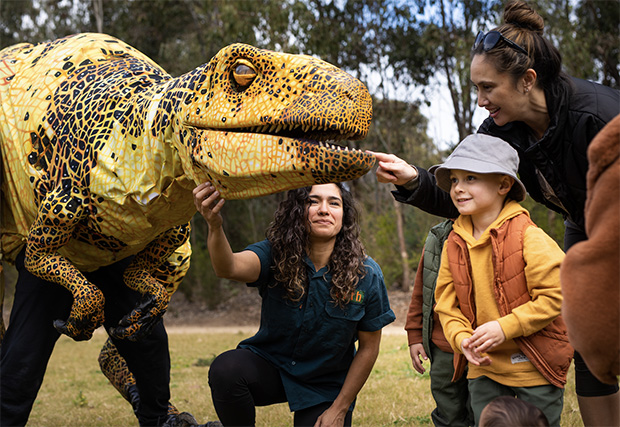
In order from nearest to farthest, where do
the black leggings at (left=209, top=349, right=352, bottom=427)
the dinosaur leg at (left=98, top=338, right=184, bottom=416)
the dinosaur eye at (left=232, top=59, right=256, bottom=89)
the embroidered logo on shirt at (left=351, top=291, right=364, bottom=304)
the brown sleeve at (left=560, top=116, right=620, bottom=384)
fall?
the brown sleeve at (left=560, top=116, right=620, bottom=384), the dinosaur eye at (left=232, top=59, right=256, bottom=89), the black leggings at (left=209, top=349, right=352, bottom=427), the embroidered logo on shirt at (left=351, top=291, right=364, bottom=304), the dinosaur leg at (left=98, top=338, right=184, bottom=416)

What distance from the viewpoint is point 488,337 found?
257 cm

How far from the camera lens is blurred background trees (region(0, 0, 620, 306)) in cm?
1133

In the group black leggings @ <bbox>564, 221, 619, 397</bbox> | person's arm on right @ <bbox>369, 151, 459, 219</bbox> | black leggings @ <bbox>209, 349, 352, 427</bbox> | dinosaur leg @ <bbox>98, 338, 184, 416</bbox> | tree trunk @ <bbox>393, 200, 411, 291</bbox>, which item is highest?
person's arm on right @ <bbox>369, 151, 459, 219</bbox>

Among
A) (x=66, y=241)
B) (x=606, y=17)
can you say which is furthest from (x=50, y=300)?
(x=606, y=17)

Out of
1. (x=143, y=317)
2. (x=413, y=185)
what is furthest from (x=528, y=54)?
(x=143, y=317)

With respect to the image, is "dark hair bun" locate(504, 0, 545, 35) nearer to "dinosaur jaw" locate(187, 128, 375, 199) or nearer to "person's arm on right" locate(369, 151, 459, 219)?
"person's arm on right" locate(369, 151, 459, 219)

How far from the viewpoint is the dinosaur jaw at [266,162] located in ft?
7.38

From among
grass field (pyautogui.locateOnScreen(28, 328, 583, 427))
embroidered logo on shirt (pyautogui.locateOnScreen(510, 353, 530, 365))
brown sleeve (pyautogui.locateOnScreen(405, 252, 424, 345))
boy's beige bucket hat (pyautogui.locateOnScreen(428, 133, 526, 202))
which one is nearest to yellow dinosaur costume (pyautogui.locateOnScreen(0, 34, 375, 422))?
boy's beige bucket hat (pyautogui.locateOnScreen(428, 133, 526, 202))

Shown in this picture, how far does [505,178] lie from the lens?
9.36ft

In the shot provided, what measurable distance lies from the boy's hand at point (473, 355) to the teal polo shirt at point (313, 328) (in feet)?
2.99

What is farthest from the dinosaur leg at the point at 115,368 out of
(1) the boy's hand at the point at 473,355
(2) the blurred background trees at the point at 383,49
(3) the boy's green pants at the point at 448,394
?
(2) the blurred background trees at the point at 383,49

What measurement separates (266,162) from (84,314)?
1219 mm

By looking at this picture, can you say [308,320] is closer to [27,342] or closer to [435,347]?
[435,347]

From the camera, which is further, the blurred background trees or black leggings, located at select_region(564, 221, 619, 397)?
the blurred background trees
